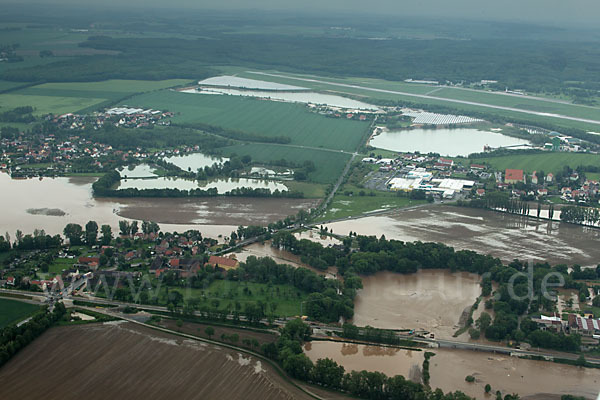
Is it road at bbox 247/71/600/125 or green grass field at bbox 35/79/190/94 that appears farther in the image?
green grass field at bbox 35/79/190/94

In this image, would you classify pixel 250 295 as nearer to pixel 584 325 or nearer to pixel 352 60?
pixel 584 325

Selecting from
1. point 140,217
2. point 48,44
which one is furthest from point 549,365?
point 48,44

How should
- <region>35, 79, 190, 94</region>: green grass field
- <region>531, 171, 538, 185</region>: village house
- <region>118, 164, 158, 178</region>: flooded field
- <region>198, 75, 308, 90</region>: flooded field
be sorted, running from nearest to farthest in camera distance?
1. <region>531, 171, 538, 185</region>: village house
2. <region>118, 164, 158, 178</region>: flooded field
3. <region>35, 79, 190, 94</region>: green grass field
4. <region>198, 75, 308, 90</region>: flooded field

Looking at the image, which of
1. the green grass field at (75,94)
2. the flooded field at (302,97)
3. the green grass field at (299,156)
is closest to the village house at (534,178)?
the green grass field at (299,156)

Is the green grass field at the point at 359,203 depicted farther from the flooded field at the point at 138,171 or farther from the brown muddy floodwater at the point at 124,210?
the flooded field at the point at 138,171

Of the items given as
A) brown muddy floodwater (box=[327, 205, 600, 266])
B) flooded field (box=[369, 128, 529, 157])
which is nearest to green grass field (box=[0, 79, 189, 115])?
flooded field (box=[369, 128, 529, 157])

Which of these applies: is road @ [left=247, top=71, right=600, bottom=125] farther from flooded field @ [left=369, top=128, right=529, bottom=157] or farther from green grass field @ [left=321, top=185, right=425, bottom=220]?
green grass field @ [left=321, top=185, right=425, bottom=220]

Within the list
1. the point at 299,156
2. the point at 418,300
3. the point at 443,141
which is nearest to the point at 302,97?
the point at 443,141
